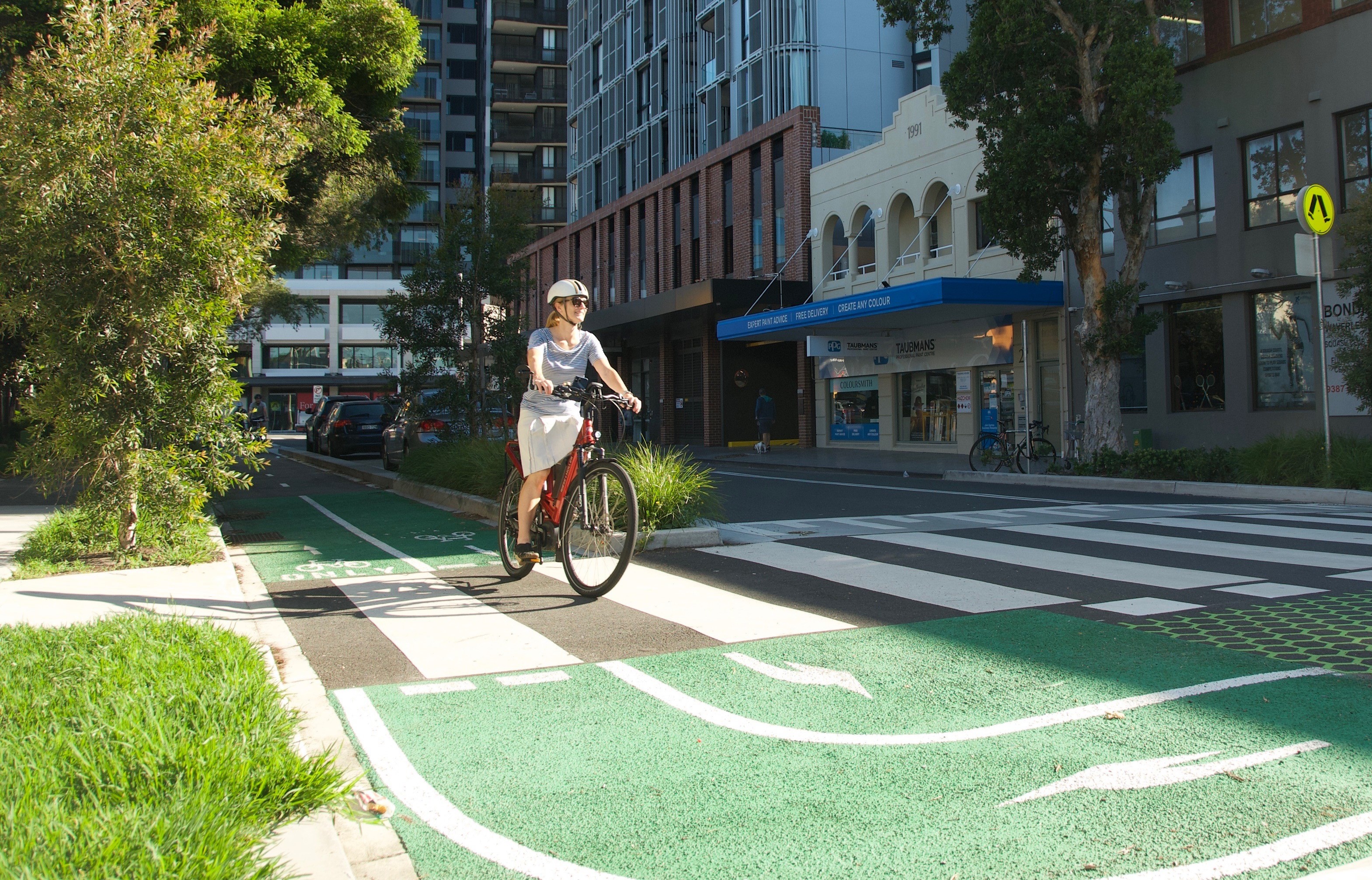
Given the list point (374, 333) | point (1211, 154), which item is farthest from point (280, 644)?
point (374, 333)

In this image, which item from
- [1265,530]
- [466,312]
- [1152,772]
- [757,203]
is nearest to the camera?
[1152,772]

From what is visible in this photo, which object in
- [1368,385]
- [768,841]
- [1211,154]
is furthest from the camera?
[1211,154]

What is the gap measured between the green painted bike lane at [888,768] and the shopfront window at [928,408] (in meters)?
22.6

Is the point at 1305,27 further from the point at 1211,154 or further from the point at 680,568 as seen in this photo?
the point at 680,568

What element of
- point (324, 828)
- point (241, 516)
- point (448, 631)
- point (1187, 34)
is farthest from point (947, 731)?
point (1187, 34)

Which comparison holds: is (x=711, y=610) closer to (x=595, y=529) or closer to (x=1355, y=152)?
(x=595, y=529)

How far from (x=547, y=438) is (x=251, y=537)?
5748mm

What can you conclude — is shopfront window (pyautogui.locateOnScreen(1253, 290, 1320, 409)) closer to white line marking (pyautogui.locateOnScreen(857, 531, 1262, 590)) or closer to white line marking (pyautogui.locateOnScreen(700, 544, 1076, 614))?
white line marking (pyautogui.locateOnScreen(857, 531, 1262, 590))

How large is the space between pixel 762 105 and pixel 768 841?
3386 centimetres

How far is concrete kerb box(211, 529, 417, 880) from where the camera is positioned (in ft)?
8.73

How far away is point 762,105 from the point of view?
3441 centimetres

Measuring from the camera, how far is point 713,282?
30.6 meters

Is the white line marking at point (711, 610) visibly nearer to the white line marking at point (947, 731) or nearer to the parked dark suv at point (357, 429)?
the white line marking at point (947, 731)

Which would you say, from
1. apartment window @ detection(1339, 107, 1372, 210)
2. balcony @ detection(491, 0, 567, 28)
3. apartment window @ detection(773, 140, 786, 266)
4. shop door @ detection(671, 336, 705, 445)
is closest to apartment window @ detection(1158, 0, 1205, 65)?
apartment window @ detection(1339, 107, 1372, 210)
